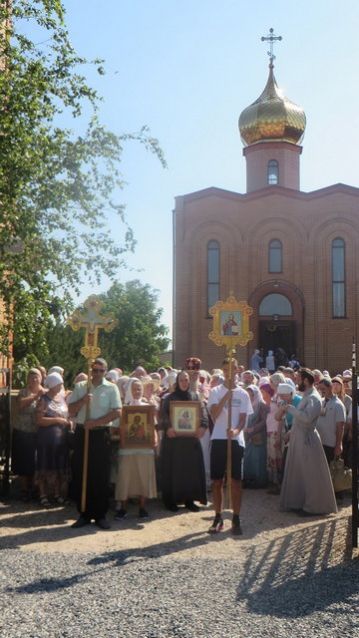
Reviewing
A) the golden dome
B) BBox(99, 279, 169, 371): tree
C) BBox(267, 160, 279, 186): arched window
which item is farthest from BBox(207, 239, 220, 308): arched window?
BBox(99, 279, 169, 371): tree

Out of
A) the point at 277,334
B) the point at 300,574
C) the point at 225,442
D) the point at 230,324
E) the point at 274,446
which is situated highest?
the point at 277,334

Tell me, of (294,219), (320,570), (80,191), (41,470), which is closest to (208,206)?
(294,219)

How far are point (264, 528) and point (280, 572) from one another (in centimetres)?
181

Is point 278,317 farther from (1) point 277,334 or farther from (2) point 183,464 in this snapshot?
(2) point 183,464

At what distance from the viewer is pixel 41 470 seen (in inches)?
360

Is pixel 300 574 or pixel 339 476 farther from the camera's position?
pixel 339 476

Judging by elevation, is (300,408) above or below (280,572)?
above

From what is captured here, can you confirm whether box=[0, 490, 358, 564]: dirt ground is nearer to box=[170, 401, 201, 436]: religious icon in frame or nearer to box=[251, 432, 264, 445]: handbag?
box=[170, 401, 201, 436]: religious icon in frame

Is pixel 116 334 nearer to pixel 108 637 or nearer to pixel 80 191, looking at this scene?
pixel 80 191

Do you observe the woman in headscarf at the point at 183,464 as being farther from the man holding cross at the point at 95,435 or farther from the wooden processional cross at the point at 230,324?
the man holding cross at the point at 95,435

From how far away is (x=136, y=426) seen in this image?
8656mm

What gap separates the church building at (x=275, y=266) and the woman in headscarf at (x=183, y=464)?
874 inches

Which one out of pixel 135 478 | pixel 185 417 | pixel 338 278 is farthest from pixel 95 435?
pixel 338 278

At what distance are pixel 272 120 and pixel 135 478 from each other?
2917cm
